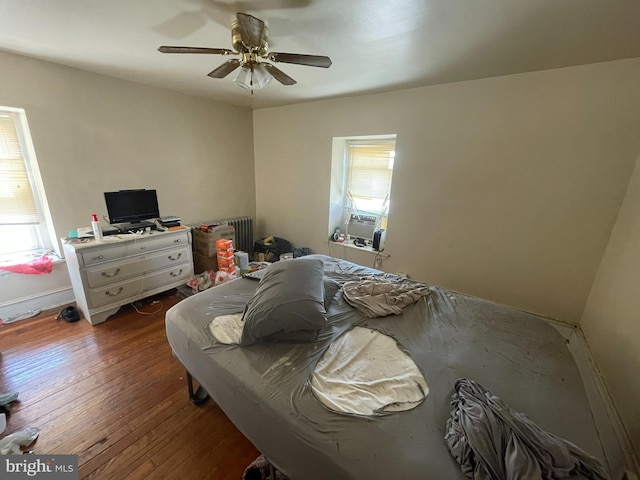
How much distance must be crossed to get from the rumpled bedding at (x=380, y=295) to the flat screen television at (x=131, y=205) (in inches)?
93.6

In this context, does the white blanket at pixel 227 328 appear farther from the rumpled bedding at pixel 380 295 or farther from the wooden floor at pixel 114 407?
the rumpled bedding at pixel 380 295

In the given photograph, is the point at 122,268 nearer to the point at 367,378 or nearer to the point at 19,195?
the point at 19,195

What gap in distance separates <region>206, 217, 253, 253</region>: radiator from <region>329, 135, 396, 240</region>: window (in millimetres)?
1407

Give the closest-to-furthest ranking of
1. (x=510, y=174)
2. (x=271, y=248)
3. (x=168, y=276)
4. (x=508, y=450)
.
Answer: (x=508, y=450) < (x=510, y=174) < (x=168, y=276) < (x=271, y=248)

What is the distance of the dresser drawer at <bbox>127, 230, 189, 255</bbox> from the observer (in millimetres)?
2463

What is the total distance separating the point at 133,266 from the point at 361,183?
278 centimetres

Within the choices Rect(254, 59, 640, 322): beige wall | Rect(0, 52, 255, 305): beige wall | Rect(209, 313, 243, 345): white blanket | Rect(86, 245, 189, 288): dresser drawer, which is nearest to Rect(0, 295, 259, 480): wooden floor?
Rect(86, 245, 189, 288): dresser drawer

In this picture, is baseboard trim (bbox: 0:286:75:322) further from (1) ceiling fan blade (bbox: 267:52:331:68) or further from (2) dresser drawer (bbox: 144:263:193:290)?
(1) ceiling fan blade (bbox: 267:52:331:68)

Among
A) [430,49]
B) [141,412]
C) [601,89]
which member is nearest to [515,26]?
[430,49]

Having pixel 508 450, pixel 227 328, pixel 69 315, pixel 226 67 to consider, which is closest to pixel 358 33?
pixel 226 67

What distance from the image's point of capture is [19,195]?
2336mm

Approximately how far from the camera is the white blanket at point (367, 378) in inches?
39.4

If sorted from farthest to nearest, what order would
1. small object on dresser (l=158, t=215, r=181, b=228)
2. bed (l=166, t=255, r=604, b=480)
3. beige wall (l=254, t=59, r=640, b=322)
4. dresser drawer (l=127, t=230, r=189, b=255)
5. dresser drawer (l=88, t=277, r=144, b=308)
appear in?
small object on dresser (l=158, t=215, r=181, b=228) < dresser drawer (l=127, t=230, r=189, b=255) < dresser drawer (l=88, t=277, r=144, b=308) < beige wall (l=254, t=59, r=640, b=322) < bed (l=166, t=255, r=604, b=480)

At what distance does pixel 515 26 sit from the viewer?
4.50 feet
